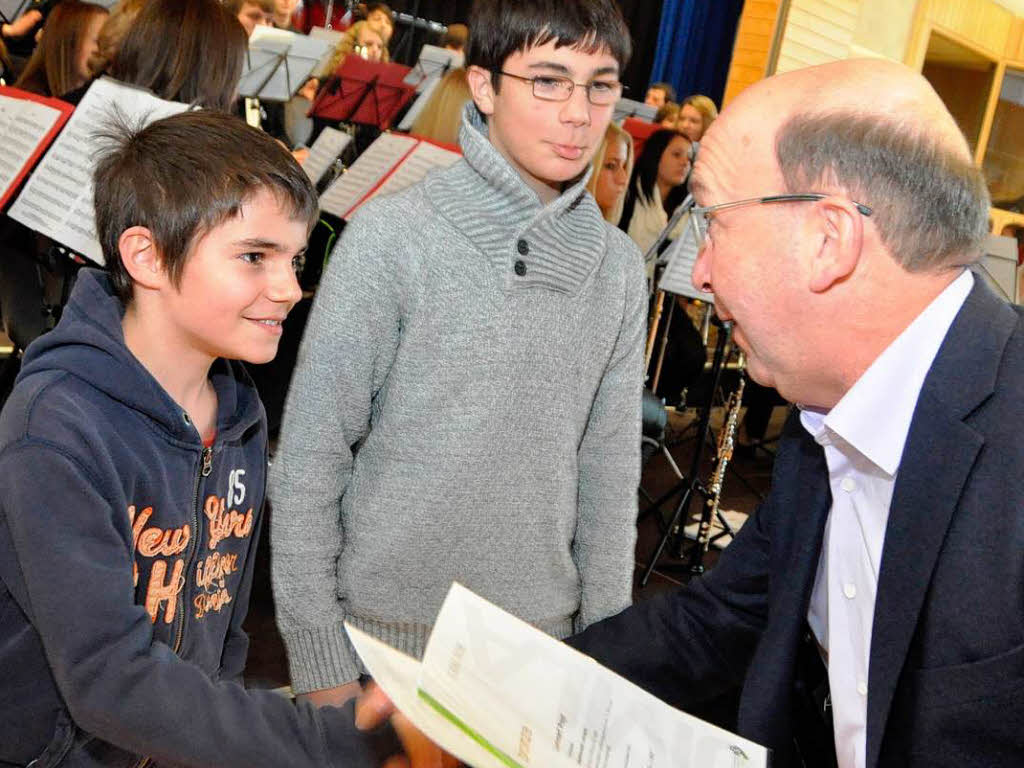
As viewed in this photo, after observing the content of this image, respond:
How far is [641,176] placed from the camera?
20.4 ft

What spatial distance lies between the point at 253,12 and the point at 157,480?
189 inches

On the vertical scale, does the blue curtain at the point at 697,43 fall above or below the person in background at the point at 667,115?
above

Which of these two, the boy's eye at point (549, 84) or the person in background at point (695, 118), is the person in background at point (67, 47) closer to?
the boy's eye at point (549, 84)

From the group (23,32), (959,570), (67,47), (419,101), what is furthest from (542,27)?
(23,32)

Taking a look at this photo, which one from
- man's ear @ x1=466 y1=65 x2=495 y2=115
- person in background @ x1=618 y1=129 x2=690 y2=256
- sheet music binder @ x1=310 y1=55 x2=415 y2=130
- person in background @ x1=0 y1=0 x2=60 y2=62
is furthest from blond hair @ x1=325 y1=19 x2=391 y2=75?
man's ear @ x1=466 y1=65 x2=495 y2=115

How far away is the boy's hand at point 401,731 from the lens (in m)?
1.33

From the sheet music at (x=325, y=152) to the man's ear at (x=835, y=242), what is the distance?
11.6 ft

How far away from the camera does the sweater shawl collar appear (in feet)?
5.72

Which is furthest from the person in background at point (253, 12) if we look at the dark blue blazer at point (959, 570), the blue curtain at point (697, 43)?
the blue curtain at point (697, 43)

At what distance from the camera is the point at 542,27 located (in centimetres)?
180

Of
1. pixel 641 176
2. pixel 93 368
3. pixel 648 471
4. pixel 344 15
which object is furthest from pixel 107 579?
pixel 344 15

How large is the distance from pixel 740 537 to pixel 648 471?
4124 millimetres

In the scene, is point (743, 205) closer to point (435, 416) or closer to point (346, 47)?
point (435, 416)

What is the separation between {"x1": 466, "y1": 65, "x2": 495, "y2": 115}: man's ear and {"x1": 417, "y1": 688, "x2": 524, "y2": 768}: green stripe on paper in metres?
1.15
